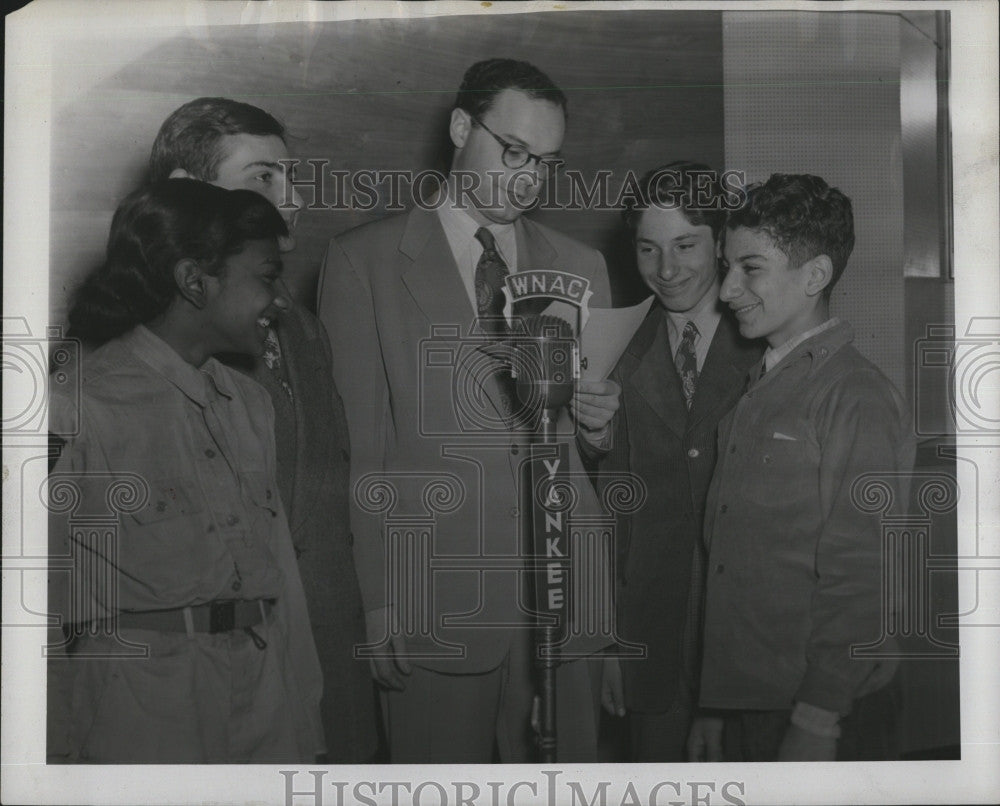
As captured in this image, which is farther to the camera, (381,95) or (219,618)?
(381,95)

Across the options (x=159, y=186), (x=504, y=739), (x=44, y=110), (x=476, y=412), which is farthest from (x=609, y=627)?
(x=44, y=110)

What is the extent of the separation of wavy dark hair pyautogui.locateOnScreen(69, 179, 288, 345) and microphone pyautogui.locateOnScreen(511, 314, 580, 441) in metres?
0.66

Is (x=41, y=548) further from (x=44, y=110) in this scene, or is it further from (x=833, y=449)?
(x=833, y=449)

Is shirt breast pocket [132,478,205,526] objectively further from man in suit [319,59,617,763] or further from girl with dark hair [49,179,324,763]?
man in suit [319,59,617,763]

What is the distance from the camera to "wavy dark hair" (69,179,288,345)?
2365mm

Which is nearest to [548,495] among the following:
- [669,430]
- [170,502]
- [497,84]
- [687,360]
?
[669,430]

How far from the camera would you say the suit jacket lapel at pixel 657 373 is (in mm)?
2418

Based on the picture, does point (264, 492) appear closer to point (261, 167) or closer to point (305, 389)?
point (305, 389)

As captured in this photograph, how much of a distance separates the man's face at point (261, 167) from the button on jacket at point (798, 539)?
3.97ft

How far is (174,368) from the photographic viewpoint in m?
2.35

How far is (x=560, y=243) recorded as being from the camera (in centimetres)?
243

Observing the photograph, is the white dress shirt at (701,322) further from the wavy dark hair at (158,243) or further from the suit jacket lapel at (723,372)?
the wavy dark hair at (158,243)

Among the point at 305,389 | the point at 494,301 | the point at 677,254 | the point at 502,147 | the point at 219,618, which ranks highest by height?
the point at 502,147

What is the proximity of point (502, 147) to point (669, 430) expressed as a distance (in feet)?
2.71
